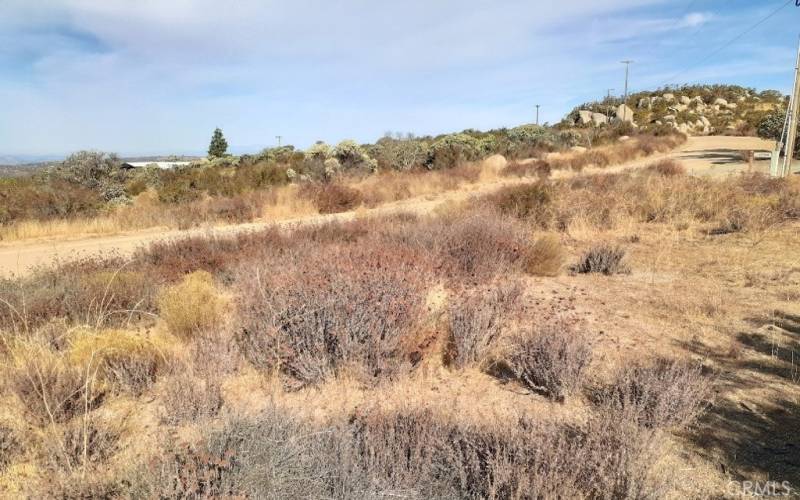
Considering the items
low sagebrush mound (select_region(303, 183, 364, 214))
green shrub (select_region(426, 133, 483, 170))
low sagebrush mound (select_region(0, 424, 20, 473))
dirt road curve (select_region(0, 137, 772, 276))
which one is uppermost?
green shrub (select_region(426, 133, 483, 170))

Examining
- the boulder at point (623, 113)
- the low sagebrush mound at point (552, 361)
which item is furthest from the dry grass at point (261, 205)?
the boulder at point (623, 113)

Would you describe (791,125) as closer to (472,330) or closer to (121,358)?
(472,330)

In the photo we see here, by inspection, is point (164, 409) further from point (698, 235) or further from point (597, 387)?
point (698, 235)

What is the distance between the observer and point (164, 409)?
379 cm

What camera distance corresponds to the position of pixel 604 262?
764cm

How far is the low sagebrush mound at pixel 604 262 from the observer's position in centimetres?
761

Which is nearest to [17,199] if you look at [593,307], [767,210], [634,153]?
[593,307]

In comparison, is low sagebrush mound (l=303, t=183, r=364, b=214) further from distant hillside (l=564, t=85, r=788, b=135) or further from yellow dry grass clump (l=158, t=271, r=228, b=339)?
distant hillside (l=564, t=85, r=788, b=135)

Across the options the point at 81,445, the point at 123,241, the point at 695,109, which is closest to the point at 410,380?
the point at 81,445

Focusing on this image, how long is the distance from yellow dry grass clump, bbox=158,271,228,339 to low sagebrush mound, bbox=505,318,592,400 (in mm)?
3326

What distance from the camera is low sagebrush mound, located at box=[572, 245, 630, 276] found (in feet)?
25.0

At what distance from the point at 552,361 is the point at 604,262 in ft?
A: 13.9

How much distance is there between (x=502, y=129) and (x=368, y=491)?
46.7 meters

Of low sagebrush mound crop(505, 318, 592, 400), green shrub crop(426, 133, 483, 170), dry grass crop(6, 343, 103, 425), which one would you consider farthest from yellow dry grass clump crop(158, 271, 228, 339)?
green shrub crop(426, 133, 483, 170)
